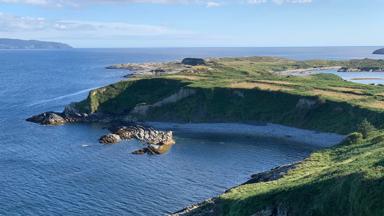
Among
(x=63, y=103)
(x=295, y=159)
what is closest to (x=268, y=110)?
(x=295, y=159)

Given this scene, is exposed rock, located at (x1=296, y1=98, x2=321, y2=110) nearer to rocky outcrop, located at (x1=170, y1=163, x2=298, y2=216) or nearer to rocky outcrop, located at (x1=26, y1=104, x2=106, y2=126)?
rocky outcrop, located at (x1=26, y1=104, x2=106, y2=126)

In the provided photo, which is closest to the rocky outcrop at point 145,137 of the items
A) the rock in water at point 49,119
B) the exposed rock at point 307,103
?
the rock in water at point 49,119

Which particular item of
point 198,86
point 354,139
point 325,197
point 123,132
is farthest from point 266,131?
point 325,197

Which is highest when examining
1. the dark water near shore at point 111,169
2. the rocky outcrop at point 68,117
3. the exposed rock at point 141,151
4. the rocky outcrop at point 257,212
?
the rocky outcrop at point 257,212

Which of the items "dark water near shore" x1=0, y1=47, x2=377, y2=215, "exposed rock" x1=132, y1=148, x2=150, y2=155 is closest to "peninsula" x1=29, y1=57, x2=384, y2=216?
"dark water near shore" x1=0, y1=47, x2=377, y2=215

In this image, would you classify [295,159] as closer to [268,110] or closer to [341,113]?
[341,113]

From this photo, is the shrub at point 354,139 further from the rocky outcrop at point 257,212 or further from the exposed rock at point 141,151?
the exposed rock at point 141,151
